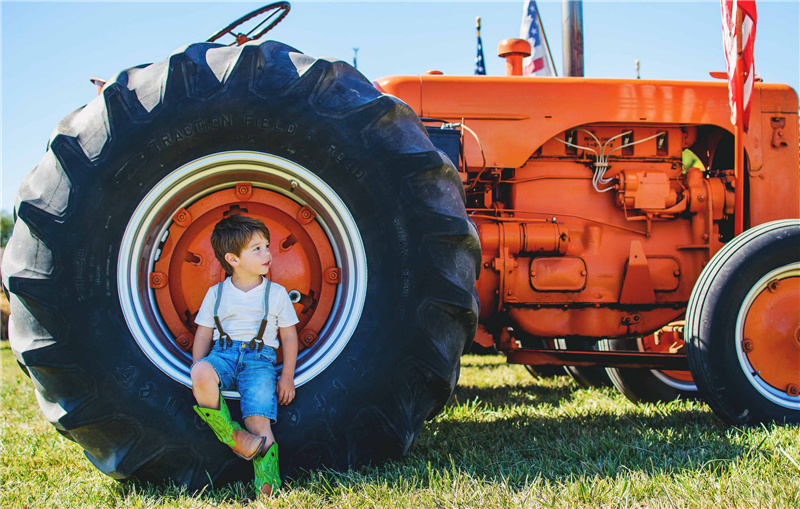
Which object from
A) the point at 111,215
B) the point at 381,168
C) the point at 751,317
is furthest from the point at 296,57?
the point at 751,317

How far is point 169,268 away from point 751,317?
7.62ft

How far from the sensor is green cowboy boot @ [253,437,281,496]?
1.81 m

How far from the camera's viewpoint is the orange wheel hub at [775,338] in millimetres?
2508

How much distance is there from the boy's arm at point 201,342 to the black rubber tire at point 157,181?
127mm

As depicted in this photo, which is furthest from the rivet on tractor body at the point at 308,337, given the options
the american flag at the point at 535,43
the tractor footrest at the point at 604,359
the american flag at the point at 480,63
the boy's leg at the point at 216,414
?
the american flag at the point at 480,63

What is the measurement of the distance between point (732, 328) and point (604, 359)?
55cm

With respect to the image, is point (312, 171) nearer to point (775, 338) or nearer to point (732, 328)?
point (732, 328)

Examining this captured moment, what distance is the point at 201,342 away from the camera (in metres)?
2.00

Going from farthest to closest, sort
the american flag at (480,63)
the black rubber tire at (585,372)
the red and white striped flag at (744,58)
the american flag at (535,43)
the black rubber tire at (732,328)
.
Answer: the american flag at (480,63) < the american flag at (535,43) < the black rubber tire at (585,372) < the red and white striped flag at (744,58) < the black rubber tire at (732,328)

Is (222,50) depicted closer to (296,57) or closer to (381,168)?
(296,57)

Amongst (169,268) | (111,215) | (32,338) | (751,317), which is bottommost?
(751,317)

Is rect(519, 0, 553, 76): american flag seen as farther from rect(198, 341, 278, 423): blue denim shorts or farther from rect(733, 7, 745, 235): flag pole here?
rect(198, 341, 278, 423): blue denim shorts

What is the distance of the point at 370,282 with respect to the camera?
1.96 m

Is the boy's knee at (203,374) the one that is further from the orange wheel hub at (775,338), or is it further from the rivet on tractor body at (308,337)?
the orange wheel hub at (775,338)
